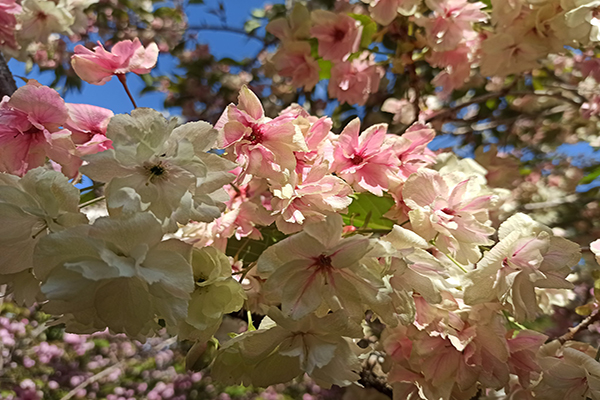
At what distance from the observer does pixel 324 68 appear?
1.34 meters

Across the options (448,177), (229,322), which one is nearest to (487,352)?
(448,177)

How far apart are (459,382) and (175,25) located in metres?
3.31

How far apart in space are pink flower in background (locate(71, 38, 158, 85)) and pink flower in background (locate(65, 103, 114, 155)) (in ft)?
0.32

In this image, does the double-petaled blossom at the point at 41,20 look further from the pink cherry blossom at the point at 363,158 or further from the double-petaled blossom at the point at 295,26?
the pink cherry blossom at the point at 363,158

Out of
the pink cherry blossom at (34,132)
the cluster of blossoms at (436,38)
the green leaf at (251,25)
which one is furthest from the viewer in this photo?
the green leaf at (251,25)

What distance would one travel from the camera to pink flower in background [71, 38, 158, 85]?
2.13ft

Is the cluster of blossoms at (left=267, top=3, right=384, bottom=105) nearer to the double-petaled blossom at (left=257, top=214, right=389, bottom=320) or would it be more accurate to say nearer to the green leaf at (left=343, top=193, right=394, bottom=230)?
the green leaf at (left=343, top=193, right=394, bottom=230)

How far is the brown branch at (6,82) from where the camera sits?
0.86 meters

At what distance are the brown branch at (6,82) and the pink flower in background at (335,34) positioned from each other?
71 centimetres

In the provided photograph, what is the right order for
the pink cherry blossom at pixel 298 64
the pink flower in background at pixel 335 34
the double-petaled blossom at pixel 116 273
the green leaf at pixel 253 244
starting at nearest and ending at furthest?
the double-petaled blossom at pixel 116 273, the green leaf at pixel 253 244, the pink flower in background at pixel 335 34, the pink cherry blossom at pixel 298 64

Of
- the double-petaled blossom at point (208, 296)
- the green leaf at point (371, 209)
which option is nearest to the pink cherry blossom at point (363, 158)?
the green leaf at point (371, 209)

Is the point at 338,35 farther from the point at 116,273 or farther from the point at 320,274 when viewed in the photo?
the point at 116,273

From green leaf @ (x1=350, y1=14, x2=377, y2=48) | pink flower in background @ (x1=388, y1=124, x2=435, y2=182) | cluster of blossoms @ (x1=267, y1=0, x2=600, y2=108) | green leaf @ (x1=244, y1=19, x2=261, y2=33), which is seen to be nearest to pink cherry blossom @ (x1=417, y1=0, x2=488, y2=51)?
cluster of blossoms @ (x1=267, y1=0, x2=600, y2=108)

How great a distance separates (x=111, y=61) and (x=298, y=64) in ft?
2.31
